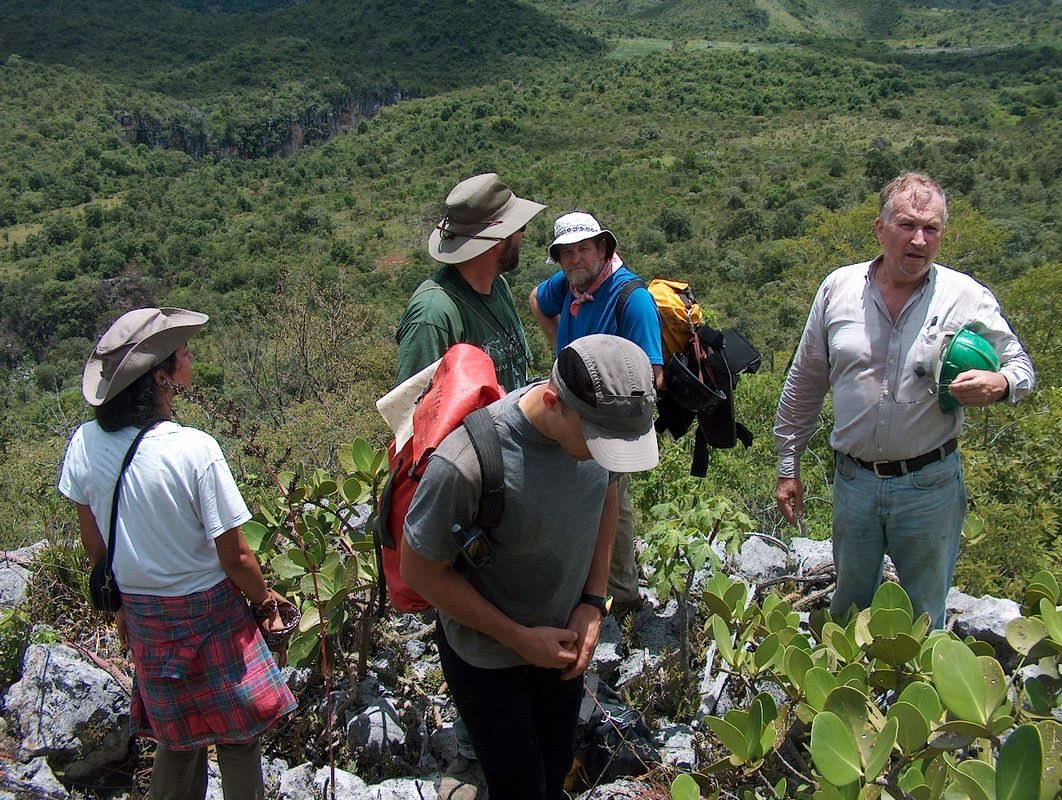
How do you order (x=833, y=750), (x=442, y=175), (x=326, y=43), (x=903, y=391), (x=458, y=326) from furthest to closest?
(x=326, y=43), (x=442, y=175), (x=458, y=326), (x=903, y=391), (x=833, y=750)

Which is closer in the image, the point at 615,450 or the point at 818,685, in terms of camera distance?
the point at 615,450

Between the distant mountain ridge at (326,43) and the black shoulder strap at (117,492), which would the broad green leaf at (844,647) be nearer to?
the black shoulder strap at (117,492)

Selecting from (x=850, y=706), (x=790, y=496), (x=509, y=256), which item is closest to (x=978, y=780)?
(x=850, y=706)

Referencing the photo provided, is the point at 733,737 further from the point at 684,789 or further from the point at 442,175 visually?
the point at 442,175

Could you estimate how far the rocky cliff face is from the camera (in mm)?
66875

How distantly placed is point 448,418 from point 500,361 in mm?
969

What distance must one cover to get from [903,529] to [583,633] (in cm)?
113

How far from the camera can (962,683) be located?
4.32ft

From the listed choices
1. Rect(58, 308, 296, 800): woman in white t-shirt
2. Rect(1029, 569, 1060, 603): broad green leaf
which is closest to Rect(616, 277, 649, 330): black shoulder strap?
Rect(58, 308, 296, 800): woman in white t-shirt

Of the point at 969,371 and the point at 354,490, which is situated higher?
the point at 969,371

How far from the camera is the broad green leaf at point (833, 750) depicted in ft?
4.30

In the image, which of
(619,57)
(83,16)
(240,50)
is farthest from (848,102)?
(83,16)

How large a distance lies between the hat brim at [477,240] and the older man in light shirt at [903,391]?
3.18ft

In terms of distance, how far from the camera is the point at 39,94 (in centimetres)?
6900
